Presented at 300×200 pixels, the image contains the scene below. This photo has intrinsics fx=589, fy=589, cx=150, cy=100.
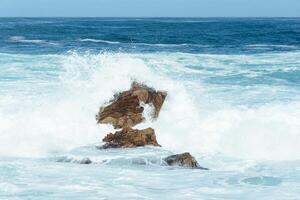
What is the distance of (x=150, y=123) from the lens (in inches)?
520

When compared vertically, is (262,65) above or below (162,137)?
above

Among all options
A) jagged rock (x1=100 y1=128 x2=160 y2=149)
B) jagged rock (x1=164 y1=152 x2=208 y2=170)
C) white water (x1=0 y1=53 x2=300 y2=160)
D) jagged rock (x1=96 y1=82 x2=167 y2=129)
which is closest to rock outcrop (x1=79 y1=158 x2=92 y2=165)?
jagged rock (x1=100 y1=128 x2=160 y2=149)

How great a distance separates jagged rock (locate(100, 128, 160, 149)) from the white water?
32.6 inches

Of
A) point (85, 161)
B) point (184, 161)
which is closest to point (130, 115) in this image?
point (85, 161)

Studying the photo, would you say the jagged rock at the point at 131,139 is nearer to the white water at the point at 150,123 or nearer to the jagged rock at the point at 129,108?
the white water at the point at 150,123

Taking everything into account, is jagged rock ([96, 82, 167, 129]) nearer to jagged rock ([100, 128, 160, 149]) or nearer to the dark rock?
jagged rock ([100, 128, 160, 149])

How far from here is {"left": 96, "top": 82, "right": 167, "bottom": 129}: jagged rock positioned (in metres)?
12.7

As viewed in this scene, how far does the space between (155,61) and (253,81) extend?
6.82 metres

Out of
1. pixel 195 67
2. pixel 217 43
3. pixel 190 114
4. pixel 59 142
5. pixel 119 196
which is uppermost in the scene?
pixel 217 43

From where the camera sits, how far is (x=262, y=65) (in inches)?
1014

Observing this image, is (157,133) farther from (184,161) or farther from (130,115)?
(184,161)

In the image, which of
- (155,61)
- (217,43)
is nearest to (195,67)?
(155,61)

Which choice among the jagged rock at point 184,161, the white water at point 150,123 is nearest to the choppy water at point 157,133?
the white water at point 150,123

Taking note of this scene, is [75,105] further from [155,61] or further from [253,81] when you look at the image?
[155,61]
